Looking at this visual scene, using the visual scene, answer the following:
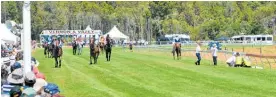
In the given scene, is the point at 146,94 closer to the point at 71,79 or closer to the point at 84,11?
the point at 71,79

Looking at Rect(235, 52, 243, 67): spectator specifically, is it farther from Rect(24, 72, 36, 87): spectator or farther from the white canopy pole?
Rect(24, 72, 36, 87): spectator

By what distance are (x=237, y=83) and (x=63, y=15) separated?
125976 mm

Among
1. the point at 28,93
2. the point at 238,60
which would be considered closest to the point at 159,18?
the point at 238,60

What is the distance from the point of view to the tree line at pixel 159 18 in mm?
132750

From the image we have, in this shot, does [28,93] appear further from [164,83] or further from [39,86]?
[164,83]

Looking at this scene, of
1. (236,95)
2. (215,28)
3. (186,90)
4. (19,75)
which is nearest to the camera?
(19,75)

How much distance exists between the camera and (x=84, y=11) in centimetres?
15375

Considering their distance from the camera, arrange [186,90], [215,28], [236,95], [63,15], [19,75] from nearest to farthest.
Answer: [19,75]
[236,95]
[186,90]
[215,28]
[63,15]

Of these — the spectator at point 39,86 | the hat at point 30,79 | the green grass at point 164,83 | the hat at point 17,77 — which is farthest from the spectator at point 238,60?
the hat at point 30,79

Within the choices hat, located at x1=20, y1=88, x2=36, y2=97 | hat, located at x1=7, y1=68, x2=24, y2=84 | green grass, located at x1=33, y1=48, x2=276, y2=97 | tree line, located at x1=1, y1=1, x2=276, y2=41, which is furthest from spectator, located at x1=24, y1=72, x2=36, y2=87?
tree line, located at x1=1, y1=1, x2=276, y2=41

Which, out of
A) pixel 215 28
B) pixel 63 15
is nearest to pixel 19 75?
pixel 215 28

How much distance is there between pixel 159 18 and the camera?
493 feet

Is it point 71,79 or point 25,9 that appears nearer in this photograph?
point 25,9

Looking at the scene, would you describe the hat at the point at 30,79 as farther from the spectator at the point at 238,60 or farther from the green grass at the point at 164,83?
the spectator at the point at 238,60
